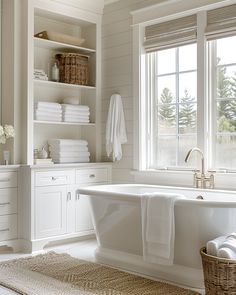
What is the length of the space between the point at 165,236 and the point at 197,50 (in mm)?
1942

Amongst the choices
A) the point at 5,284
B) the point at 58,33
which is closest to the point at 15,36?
the point at 58,33

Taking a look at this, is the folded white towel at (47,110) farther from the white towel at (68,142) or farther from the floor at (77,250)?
the floor at (77,250)

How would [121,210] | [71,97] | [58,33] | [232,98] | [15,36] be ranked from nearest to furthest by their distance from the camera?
[121,210] → [232,98] → [15,36] → [58,33] → [71,97]

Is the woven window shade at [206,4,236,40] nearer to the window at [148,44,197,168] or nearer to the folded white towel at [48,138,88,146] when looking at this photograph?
the window at [148,44,197,168]

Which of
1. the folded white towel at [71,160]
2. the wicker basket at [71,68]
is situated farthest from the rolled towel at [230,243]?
the wicker basket at [71,68]

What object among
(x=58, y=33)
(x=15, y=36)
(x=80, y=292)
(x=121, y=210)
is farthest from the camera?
(x=58, y=33)

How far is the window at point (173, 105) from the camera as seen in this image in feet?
14.6

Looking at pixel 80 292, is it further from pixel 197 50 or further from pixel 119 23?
pixel 119 23

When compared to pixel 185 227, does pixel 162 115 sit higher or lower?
higher

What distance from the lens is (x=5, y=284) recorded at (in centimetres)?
329

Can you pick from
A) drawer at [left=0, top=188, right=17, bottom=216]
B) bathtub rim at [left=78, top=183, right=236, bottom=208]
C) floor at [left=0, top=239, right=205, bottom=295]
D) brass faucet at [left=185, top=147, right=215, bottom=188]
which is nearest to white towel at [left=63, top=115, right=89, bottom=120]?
drawer at [left=0, top=188, right=17, bottom=216]

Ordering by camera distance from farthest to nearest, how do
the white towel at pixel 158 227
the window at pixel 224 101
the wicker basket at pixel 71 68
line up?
1. the wicker basket at pixel 71 68
2. the window at pixel 224 101
3. the white towel at pixel 158 227

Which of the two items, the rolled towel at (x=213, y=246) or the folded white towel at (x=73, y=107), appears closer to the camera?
the rolled towel at (x=213, y=246)

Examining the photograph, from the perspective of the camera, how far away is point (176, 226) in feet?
10.7
